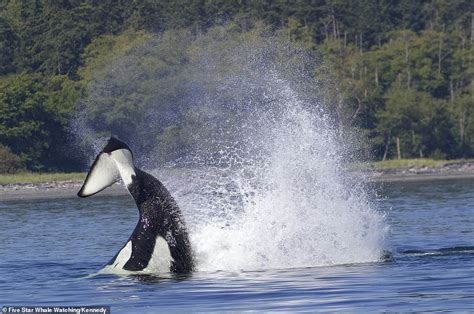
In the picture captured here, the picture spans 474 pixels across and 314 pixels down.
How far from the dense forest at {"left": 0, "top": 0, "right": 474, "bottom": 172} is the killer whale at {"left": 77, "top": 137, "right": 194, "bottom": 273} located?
63.8 meters

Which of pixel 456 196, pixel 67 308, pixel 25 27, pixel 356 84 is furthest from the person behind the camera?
pixel 25 27

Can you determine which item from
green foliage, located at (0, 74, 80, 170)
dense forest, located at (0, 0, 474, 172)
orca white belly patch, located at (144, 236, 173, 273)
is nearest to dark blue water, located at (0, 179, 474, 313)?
orca white belly patch, located at (144, 236, 173, 273)

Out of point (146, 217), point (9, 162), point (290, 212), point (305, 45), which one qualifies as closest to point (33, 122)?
point (9, 162)

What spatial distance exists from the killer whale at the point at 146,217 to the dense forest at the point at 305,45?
63842 mm

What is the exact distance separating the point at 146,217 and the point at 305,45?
3275 inches

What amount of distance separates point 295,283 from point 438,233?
10.2 m

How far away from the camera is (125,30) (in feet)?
382

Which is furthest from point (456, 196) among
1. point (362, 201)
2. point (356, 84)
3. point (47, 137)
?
point (356, 84)

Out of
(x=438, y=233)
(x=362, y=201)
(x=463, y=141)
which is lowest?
(x=463, y=141)

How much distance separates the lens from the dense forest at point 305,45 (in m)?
86.5

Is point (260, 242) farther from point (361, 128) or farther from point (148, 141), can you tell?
point (361, 128)

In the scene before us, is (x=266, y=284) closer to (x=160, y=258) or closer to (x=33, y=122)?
(x=160, y=258)

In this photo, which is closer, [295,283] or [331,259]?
[295,283]

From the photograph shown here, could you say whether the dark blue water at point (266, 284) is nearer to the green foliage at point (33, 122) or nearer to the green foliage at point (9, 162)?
the green foliage at point (9, 162)
